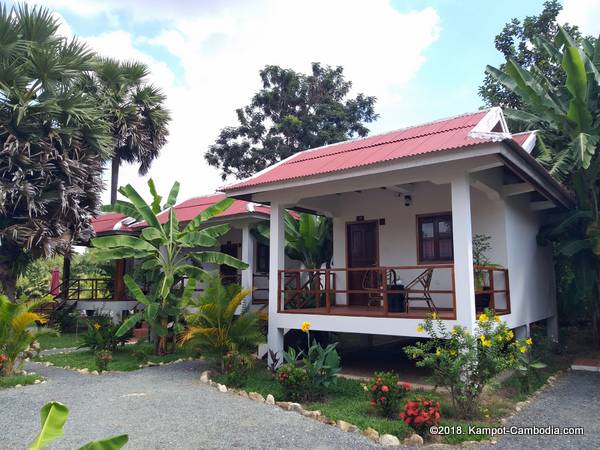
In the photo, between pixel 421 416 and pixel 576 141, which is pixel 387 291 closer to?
pixel 421 416

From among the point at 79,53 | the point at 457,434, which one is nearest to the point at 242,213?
the point at 79,53

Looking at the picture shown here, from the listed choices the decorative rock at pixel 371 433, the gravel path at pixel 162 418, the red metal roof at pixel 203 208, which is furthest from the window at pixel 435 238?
the decorative rock at pixel 371 433

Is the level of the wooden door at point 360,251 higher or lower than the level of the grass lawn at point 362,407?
higher

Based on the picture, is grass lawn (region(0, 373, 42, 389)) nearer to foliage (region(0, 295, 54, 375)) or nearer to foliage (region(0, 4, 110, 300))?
foliage (region(0, 295, 54, 375))

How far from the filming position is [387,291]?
8.27 metres

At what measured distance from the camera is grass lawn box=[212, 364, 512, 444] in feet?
18.7

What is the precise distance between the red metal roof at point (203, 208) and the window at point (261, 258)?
2122 millimetres

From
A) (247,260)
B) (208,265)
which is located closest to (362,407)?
(247,260)

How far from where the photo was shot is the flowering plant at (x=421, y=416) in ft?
18.1

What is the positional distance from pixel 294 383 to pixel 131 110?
15003mm

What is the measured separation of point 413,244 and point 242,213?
470cm

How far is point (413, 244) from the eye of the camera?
10.4 meters

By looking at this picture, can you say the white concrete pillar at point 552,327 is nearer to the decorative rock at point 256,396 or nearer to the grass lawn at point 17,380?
the decorative rock at point 256,396

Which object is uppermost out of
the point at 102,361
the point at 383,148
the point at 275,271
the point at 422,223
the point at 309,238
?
the point at 383,148
